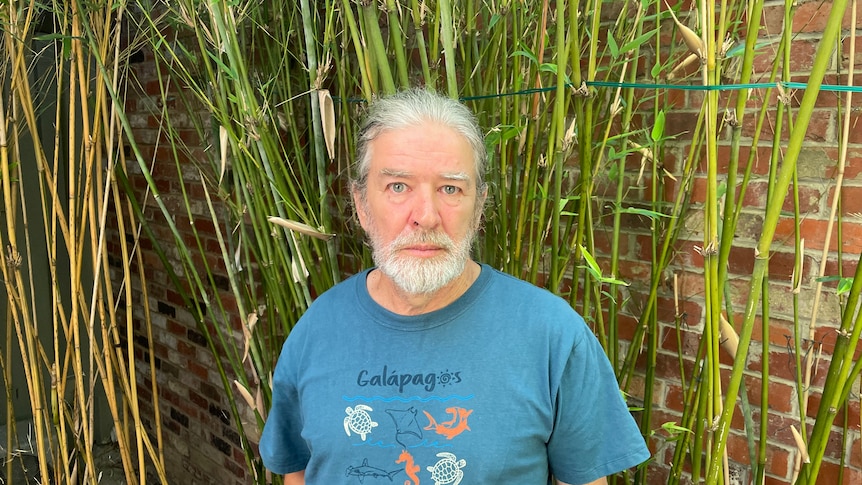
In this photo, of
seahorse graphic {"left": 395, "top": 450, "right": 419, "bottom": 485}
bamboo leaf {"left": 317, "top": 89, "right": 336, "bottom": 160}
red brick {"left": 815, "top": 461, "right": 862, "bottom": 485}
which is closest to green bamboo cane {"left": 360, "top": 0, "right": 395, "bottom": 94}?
bamboo leaf {"left": 317, "top": 89, "right": 336, "bottom": 160}

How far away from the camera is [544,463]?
108 cm

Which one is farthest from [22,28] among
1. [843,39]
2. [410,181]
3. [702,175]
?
[843,39]

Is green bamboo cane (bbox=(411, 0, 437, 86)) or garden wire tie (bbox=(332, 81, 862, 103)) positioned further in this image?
green bamboo cane (bbox=(411, 0, 437, 86))

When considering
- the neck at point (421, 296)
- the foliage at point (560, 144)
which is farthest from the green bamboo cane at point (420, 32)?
the neck at point (421, 296)

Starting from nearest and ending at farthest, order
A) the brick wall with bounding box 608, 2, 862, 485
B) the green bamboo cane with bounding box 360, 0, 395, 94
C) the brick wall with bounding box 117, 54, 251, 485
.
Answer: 1. the green bamboo cane with bounding box 360, 0, 395, 94
2. the brick wall with bounding box 608, 2, 862, 485
3. the brick wall with bounding box 117, 54, 251, 485

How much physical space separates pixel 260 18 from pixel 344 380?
917 mm

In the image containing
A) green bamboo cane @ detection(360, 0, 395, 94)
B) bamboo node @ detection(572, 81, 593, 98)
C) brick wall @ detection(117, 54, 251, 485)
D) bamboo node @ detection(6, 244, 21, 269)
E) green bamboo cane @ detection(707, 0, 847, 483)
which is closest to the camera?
green bamboo cane @ detection(707, 0, 847, 483)

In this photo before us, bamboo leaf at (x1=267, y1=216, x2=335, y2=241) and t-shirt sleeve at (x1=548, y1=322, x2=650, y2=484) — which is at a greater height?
bamboo leaf at (x1=267, y1=216, x2=335, y2=241)

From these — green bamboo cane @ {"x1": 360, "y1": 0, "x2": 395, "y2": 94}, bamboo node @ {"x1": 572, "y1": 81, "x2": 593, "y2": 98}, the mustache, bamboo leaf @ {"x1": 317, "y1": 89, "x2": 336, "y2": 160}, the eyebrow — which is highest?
green bamboo cane @ {"x1": 360, "y1": 0, "x2": 395, "y2": 94}

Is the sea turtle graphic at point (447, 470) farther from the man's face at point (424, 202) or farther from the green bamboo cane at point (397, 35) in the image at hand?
the green bamboo cane at point (397, 35)

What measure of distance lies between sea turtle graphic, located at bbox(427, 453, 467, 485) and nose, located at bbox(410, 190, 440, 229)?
374 millimetres

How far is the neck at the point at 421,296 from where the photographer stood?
3.67 feet

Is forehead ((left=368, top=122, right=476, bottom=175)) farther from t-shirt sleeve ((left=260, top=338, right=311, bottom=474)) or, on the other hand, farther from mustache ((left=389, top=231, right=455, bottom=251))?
t-shirt sleeve ((left=260, top=338, right=311, bottom=474))

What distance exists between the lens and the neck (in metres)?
1.12
